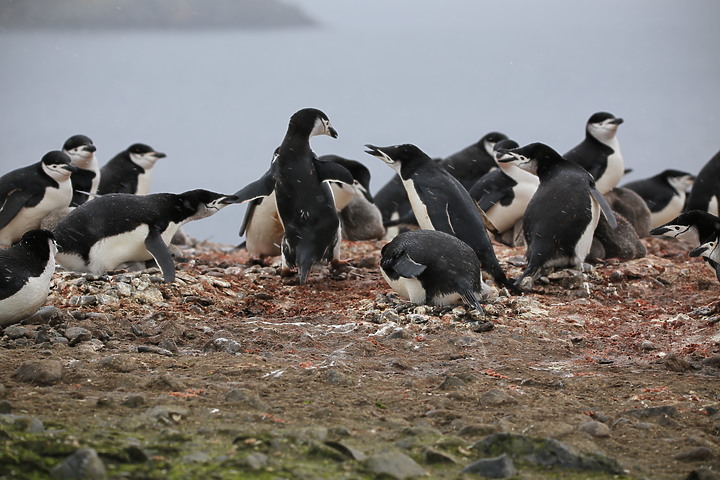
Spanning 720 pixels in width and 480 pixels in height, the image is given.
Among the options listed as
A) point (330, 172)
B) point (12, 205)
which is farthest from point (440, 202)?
point (12, 205)

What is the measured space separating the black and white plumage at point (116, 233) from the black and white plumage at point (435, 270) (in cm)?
146

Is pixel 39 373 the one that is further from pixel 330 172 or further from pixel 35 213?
pixel 35 213

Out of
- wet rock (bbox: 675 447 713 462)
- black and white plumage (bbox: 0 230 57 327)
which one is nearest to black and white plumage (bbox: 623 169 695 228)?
black and white plumage (bbox: 0 230 57 327)

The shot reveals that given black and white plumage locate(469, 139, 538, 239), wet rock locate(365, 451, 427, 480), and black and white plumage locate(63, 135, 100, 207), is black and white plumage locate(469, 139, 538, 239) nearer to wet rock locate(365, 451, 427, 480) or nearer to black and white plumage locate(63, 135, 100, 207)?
black and white plumage locate(63, 135, 100, 207)

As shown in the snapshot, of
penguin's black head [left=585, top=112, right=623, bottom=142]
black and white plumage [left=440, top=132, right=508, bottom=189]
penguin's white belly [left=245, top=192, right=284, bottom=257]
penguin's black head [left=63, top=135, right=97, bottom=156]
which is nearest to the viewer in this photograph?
penguin's white belly [left=245, top=192, right=284, bottom=257]

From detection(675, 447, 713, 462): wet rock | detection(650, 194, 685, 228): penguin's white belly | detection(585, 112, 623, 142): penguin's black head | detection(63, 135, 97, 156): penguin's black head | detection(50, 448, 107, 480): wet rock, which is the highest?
detection(585, 112, 623, 142): penguin's black head

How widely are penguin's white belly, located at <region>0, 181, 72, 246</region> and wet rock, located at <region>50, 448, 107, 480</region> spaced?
5.76 m

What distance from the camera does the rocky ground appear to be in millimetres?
2395

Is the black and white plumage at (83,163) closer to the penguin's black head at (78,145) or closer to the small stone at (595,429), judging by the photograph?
the penguin's black head at (78,145)

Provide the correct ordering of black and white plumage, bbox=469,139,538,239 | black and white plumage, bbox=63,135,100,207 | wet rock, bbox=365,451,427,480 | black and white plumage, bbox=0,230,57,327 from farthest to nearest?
black and white plumage, bbox=63,135,100,207 → black and white plumage, bbox=469,139,538,239 → black and white plumage, bbox=0,230,57,327 → wet rock, bbox=365,451,427,480

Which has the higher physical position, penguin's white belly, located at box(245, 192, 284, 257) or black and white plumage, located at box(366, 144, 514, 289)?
black and white plumage, located at box(366, 144, 514, 289)

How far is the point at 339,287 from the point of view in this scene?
6.26 meters

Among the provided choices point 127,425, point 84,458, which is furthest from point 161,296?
point 84,458

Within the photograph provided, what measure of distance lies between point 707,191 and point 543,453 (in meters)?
7.40
